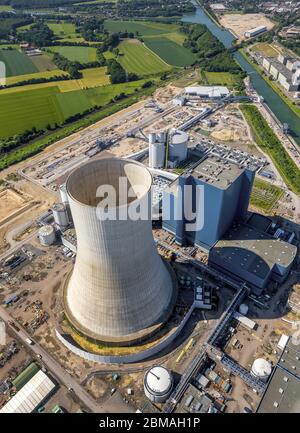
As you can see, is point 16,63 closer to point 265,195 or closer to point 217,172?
point 265,195

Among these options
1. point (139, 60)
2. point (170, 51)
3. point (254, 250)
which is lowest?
point (254, 250)

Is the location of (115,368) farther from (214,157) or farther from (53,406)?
(214,157)

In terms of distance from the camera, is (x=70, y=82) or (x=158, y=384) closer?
(x=158, y=384)

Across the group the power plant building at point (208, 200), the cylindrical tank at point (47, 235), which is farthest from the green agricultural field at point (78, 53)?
the power plant building at point (208, 200)

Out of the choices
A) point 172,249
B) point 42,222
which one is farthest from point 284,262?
point 42,222

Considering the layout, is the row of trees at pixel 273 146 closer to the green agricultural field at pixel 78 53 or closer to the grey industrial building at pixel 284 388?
the grey industrial building at pixel 284 388

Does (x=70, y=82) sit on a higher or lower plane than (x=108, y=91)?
higher

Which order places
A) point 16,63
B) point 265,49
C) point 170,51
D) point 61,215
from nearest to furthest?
point 61,215 → point 16,63 → point 265,49 → point 170,51

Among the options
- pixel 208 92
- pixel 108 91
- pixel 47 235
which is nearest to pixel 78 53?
pixel 108 91
